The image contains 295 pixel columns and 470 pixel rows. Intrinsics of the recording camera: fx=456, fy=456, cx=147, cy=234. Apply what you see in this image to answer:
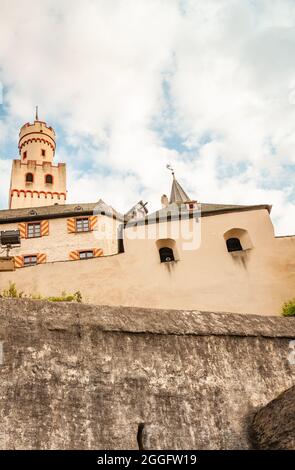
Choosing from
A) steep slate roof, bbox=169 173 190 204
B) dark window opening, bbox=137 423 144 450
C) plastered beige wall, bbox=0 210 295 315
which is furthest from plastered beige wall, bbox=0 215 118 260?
dark window opening, bbox=137 423 144 450

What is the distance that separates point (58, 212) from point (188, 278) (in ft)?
33.7

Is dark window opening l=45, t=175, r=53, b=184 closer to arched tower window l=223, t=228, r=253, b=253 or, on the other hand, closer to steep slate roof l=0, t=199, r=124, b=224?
steep slate roof l=0, t=199, r=124, b=224

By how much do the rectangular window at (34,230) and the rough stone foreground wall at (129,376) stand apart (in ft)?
66.3

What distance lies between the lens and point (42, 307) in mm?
5859

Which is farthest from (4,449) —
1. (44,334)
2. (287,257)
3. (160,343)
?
(287,257)

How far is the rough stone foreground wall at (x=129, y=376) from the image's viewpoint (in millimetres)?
5090

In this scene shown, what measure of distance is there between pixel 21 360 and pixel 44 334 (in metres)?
0.42

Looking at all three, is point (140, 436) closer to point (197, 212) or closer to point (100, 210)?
point (197, 212)

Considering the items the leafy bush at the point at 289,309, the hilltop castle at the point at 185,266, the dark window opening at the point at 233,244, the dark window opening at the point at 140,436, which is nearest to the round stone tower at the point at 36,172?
the hilltop castle at the point at 185,266

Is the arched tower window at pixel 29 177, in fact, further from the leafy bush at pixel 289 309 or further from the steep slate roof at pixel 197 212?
the leafy bush at pixel 289 309

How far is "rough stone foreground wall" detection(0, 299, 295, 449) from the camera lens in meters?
5.09

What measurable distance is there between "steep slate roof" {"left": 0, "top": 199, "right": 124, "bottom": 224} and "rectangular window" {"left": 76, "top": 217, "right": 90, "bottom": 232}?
0.35 m

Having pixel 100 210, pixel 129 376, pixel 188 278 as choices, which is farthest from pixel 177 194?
pixel 129 376

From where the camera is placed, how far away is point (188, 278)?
65.2 ft
